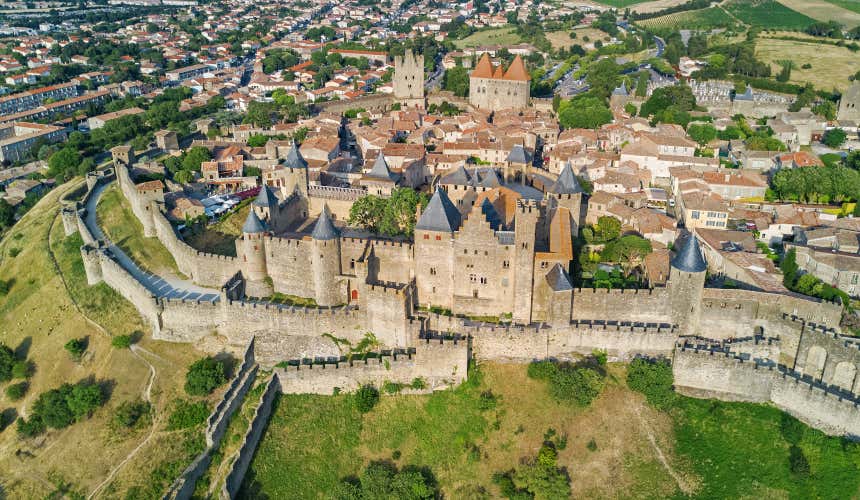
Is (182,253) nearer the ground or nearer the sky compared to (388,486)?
nearer the sky

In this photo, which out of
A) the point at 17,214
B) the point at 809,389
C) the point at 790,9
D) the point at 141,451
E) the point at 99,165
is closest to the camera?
the point at 809,389

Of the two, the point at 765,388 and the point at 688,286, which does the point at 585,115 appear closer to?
the point at 688,286

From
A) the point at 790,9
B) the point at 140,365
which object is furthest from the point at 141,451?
the point at 790,9

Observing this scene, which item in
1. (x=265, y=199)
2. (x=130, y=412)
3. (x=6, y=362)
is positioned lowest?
(x=6, y=362)

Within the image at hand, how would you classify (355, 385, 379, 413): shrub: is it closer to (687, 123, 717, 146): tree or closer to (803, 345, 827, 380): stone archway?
(803, 345, 827, 380): stone archway

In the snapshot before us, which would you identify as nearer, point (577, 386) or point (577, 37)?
point (577, 386)

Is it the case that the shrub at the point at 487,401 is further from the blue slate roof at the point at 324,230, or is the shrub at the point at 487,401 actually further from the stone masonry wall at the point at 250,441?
the blue slate roof at the point at 324,230

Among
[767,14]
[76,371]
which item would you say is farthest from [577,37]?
[76,371]

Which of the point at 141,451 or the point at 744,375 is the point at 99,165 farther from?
the point at 744,375
